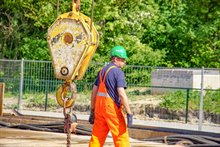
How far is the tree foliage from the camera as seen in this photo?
102 ft

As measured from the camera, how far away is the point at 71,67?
8.52 metres

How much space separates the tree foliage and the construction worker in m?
17.2

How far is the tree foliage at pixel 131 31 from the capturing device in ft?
102

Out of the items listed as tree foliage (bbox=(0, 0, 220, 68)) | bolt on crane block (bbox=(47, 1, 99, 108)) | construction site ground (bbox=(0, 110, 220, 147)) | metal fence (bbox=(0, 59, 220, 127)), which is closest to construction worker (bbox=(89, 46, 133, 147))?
bolt on crane block (bbox=(47, 1, 99, 108))

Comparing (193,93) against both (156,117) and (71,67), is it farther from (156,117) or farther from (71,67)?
(71,67)

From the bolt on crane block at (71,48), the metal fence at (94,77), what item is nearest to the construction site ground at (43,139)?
the bolt on crane block at (71,48)

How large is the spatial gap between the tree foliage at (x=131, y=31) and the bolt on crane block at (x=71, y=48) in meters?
19.1

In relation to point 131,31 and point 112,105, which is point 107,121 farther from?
point 131,31

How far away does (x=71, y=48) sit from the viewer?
8500 millimetres

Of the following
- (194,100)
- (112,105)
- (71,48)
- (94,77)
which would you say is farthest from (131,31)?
(71,48)

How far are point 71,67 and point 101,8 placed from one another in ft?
72.8

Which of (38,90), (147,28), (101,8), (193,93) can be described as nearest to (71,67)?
(193,93)

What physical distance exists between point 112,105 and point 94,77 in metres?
13.4

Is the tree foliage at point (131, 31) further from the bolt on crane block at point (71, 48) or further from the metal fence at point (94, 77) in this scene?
the bolt on crane block at point (71, 48)
